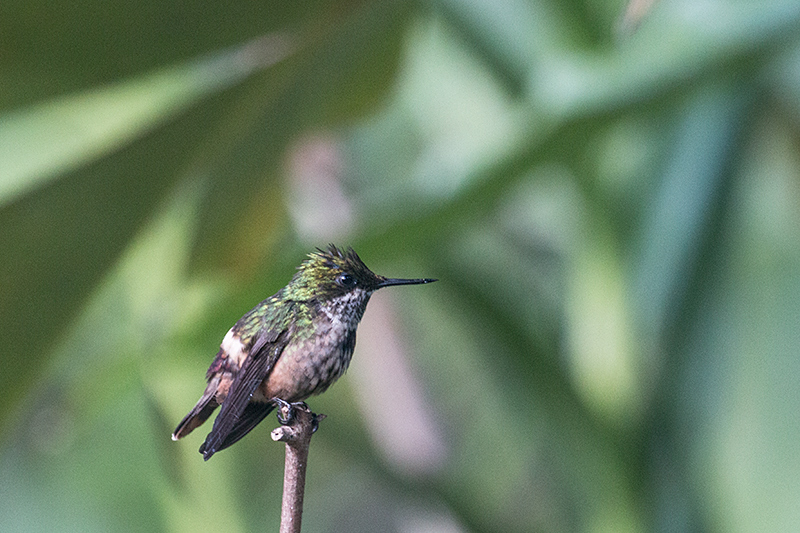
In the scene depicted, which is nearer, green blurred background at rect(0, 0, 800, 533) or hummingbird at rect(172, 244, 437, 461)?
hummingbird at rect(172, 244, 437, 461)

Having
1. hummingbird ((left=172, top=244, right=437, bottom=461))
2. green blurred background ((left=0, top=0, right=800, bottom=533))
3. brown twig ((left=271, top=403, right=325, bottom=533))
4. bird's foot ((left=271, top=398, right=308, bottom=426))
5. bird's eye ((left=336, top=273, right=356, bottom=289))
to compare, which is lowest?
brown twig ((left=271, top=403, right=325, bottom=533))

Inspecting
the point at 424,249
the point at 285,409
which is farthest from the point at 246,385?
the point at 424,249

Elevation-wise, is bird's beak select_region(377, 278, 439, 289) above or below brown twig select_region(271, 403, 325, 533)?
above

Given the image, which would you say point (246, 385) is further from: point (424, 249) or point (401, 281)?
point (424, 249)

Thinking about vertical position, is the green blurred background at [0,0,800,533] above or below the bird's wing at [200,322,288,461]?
above

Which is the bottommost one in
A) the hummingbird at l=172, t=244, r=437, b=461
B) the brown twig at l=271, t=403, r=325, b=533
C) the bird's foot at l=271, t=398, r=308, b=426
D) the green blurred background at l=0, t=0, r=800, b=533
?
the brown twig at l=271, t=403, r=325, b=533
